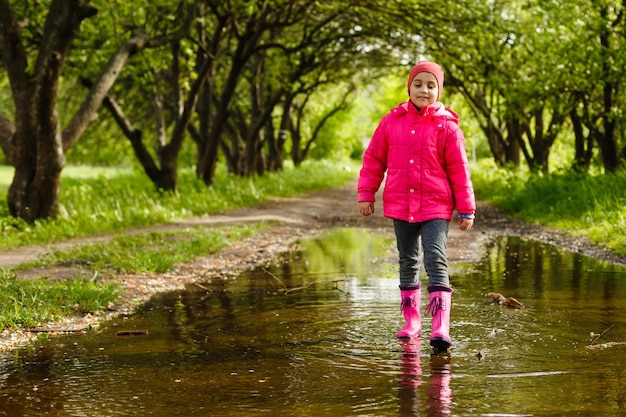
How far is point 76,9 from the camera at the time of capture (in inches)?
567

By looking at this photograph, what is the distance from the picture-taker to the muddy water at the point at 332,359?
→ 4.24 m

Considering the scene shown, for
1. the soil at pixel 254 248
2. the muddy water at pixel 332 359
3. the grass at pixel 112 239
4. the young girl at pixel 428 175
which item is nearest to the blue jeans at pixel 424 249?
the young girl at pixel 428 175

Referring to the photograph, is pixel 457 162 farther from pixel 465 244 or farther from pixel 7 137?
pixel 7 137

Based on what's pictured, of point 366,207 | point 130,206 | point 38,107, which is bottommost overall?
point 130,206

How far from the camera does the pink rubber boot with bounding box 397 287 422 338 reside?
5965 millimetres

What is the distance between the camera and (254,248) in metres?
12.8

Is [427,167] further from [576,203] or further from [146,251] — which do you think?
[576,203]

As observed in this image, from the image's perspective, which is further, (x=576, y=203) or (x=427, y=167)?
(x=576, y=203)

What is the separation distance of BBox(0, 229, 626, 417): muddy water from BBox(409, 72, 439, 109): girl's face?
159 centimetres

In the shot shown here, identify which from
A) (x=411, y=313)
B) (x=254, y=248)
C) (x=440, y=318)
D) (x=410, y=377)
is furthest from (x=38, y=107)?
(x=410, y=377)

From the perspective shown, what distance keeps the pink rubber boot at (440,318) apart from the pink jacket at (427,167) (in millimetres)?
500

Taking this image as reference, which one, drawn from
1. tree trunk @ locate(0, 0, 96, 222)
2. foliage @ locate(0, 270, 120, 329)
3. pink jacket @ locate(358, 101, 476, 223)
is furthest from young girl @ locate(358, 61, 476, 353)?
tree trunk @ locate(0, 0, 96, 222)

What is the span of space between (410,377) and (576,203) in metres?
12.6

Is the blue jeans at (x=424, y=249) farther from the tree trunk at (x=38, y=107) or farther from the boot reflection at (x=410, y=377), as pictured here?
Result: the tree trunk at (x=38, y=107)
